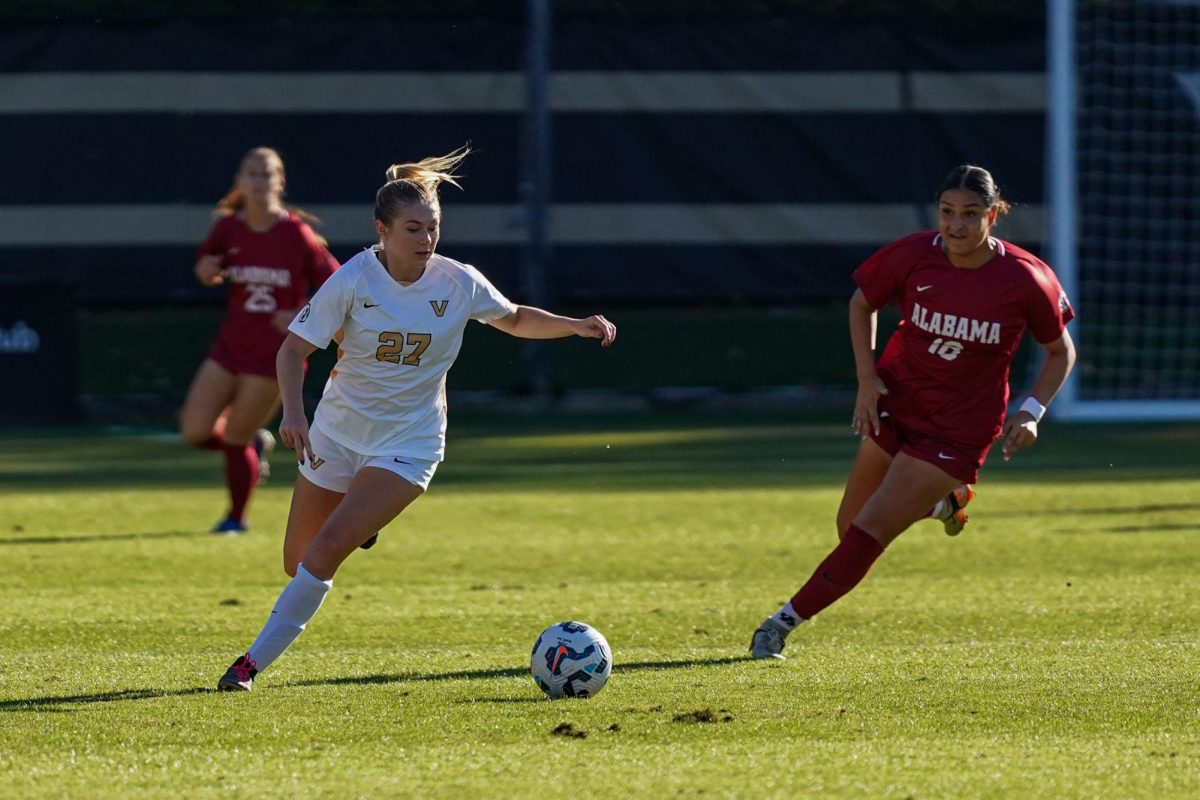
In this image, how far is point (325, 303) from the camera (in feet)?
20.6

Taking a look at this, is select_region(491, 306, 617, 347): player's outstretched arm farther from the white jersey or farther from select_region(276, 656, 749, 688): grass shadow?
select_region(276, 656, 749, 688): grass shadow

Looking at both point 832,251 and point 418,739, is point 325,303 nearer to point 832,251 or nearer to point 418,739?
point 418,739

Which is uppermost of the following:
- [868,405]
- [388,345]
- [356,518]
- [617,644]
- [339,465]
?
[388,345]

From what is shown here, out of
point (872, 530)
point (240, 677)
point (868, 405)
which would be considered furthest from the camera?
point (868, 405)

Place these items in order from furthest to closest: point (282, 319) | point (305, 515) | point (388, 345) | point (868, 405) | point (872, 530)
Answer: point (282, 319) < point (868, 405) < point (872, 530) < point (305, 515) < point (388, 345)

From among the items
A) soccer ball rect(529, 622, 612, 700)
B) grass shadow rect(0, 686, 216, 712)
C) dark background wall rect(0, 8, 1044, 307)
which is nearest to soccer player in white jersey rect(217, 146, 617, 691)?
grass shadow rect(0, 686, 216, 712)

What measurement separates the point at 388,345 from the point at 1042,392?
240 cm

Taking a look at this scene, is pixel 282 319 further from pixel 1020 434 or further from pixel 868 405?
pixel 1020 434

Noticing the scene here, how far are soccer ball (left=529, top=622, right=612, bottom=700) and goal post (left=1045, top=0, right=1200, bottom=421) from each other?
41.4 feet

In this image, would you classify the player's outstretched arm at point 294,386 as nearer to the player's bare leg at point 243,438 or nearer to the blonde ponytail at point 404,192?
the blonde ponytail at point 404,192

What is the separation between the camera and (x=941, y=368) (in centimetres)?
706

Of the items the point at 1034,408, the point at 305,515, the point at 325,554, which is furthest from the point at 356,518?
the point at 1034,408

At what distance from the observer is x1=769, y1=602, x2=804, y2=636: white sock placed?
22.2 feet

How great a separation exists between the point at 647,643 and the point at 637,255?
34.9 feet
